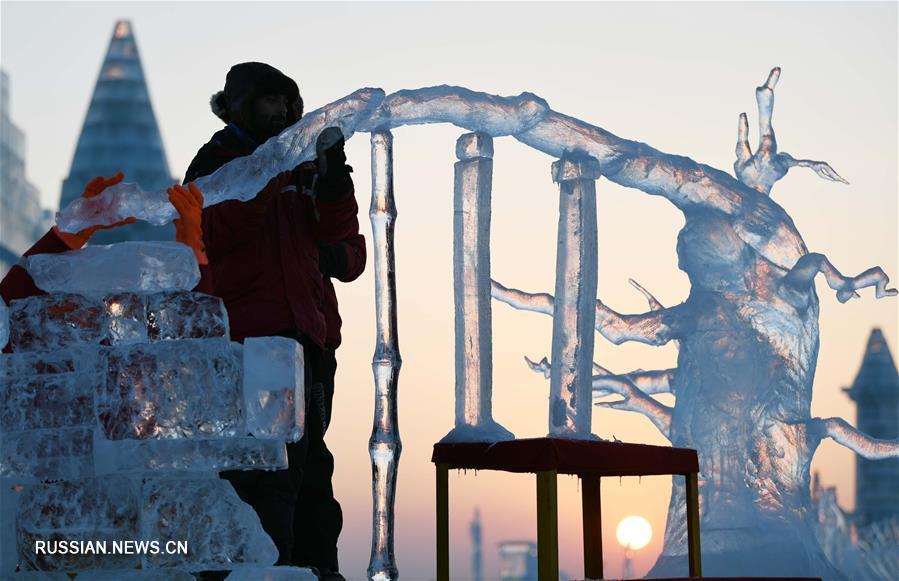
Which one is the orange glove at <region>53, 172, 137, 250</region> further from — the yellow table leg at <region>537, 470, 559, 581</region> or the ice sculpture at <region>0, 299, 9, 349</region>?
the yellow table leg at <region>537, 470, 559, 581</region>

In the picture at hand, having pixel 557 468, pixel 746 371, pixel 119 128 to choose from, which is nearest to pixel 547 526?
pixel 557 468

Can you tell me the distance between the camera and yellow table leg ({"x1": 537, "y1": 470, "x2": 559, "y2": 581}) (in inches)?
142

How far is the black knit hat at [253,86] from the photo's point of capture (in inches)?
151

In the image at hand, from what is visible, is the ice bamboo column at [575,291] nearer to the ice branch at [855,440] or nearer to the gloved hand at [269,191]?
the gloved hand at [269,191]

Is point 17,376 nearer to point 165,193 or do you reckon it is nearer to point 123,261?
point 123,261

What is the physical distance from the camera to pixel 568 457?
366cm

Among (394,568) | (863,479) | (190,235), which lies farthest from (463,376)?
(863,479)

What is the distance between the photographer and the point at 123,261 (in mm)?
3268

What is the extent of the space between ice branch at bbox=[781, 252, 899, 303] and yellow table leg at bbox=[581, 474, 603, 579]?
3.74m

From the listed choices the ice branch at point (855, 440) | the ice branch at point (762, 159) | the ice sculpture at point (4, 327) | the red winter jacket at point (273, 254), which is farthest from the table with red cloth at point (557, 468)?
the ice branch at point (762, 159)

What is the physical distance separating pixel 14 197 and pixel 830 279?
13.1 metres

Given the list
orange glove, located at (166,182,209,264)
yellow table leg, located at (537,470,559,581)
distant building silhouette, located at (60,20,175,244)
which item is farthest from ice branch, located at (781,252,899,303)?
distant building silhouette, located at (60,20,175,244)

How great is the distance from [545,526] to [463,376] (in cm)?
92

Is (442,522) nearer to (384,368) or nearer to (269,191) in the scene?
(384,368)
